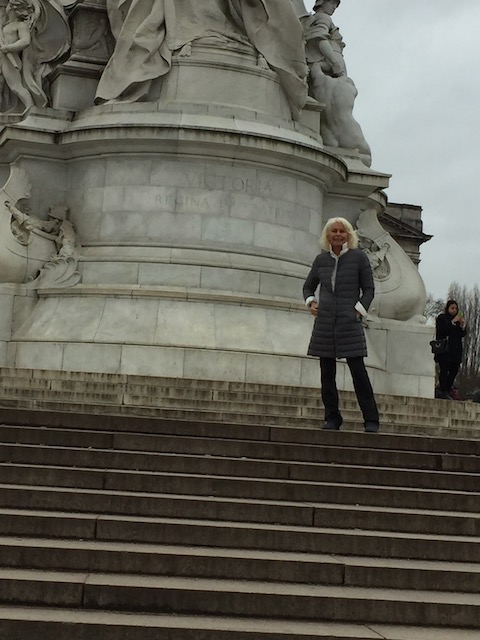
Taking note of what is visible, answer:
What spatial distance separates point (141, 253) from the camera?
19234 mm

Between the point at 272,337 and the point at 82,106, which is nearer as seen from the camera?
the point at 272,337

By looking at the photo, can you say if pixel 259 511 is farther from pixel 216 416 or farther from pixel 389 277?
pixel 389 277

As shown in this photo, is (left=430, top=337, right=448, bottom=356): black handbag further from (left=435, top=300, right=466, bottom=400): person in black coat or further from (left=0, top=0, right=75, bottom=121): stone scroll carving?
(left=0, top=0, right=75, bottom=121): stone scroll carving

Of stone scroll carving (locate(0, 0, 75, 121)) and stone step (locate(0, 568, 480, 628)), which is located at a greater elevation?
stone scroll carving (locate(0, 0, 75, 121))

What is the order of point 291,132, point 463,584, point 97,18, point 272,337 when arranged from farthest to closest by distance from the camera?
point 97,18 → point 291,132 → point 272,337 → point 463,584

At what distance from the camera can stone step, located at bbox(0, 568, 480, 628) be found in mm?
7113

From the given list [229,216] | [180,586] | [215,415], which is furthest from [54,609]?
[229,216]

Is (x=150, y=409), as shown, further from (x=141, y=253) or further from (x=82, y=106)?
(x=82, y=106)

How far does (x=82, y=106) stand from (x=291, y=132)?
12.9 ft

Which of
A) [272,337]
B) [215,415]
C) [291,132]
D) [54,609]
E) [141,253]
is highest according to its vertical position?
[291,132]

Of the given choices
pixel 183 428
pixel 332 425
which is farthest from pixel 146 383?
pixel 183 428

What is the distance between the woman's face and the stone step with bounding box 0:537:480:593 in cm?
430

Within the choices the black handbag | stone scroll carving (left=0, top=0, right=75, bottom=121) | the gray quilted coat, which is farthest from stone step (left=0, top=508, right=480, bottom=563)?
stone scroll carving (left=0, top=0, right=75, bottom=121)

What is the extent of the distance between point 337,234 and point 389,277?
10.2 m
